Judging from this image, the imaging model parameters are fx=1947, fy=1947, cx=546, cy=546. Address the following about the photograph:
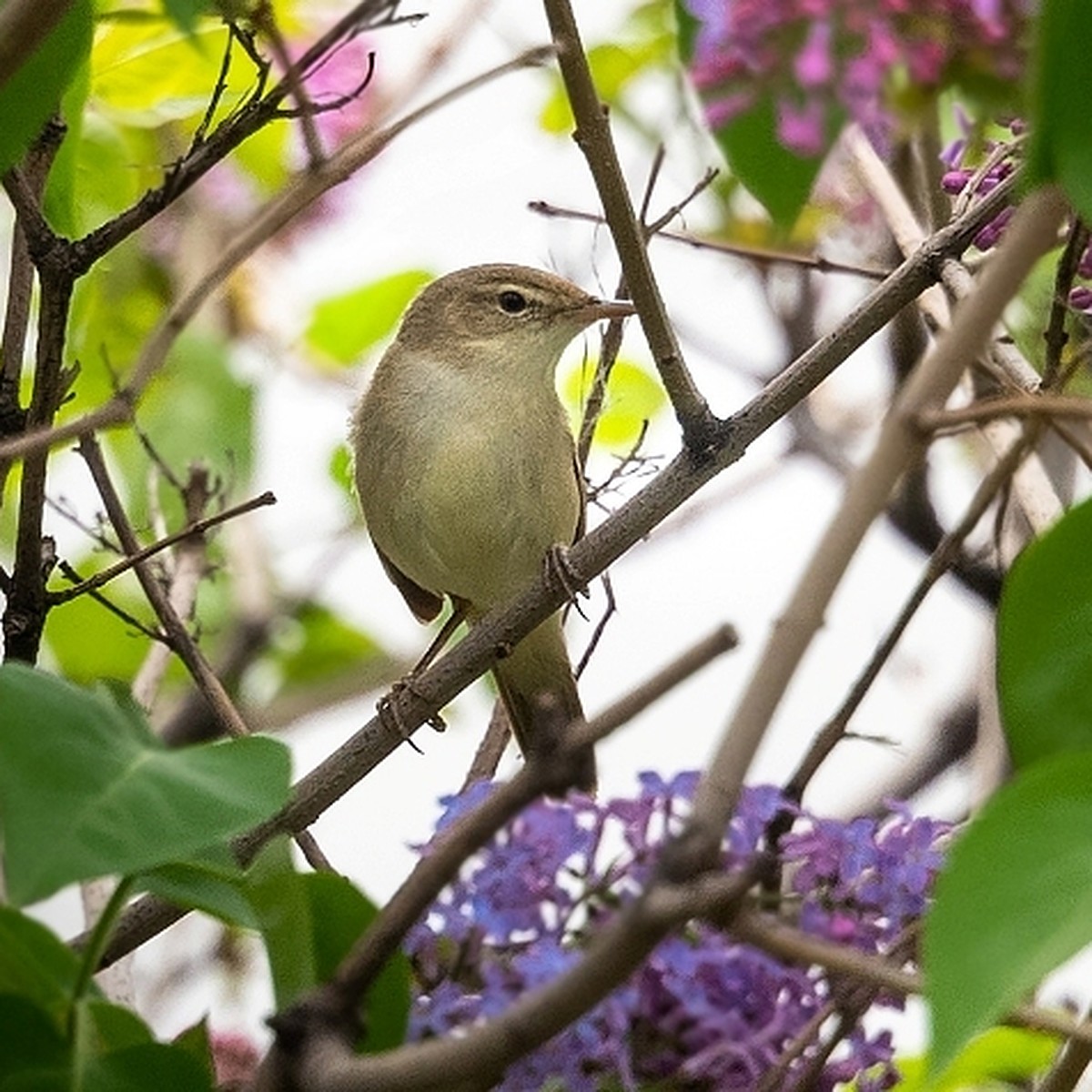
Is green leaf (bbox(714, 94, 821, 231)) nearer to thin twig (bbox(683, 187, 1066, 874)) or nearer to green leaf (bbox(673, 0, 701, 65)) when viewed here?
green leaf (bbox(673, 0, 701, 65))

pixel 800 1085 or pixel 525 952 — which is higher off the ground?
pixel 525 952

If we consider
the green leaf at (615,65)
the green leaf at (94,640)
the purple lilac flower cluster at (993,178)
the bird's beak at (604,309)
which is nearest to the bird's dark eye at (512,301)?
the bird's beak at (604,309)

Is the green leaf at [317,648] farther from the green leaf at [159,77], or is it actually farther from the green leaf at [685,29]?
the green leaf at [685,29]

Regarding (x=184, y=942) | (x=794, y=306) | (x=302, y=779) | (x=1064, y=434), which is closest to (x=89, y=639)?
(x=184, y=942)

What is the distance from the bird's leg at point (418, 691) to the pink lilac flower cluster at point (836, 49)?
84cm

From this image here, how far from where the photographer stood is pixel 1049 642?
3.60 feet

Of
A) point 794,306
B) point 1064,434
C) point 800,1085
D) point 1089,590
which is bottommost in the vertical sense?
point 800,1085

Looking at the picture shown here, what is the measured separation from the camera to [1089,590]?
1.08 m

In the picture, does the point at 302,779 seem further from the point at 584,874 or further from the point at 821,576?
the point at 821,576

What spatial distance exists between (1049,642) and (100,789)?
527mm

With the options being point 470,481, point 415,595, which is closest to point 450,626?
point 415,595

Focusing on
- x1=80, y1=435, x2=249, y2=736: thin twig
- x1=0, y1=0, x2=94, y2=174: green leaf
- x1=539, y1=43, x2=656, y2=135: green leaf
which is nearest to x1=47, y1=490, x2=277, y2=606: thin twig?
x1=80, y1=435, x2=249, y2=736: thin twig

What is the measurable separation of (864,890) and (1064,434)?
302mm

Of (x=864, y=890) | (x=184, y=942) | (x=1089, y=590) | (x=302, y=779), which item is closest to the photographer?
(x=1089, y=590)
